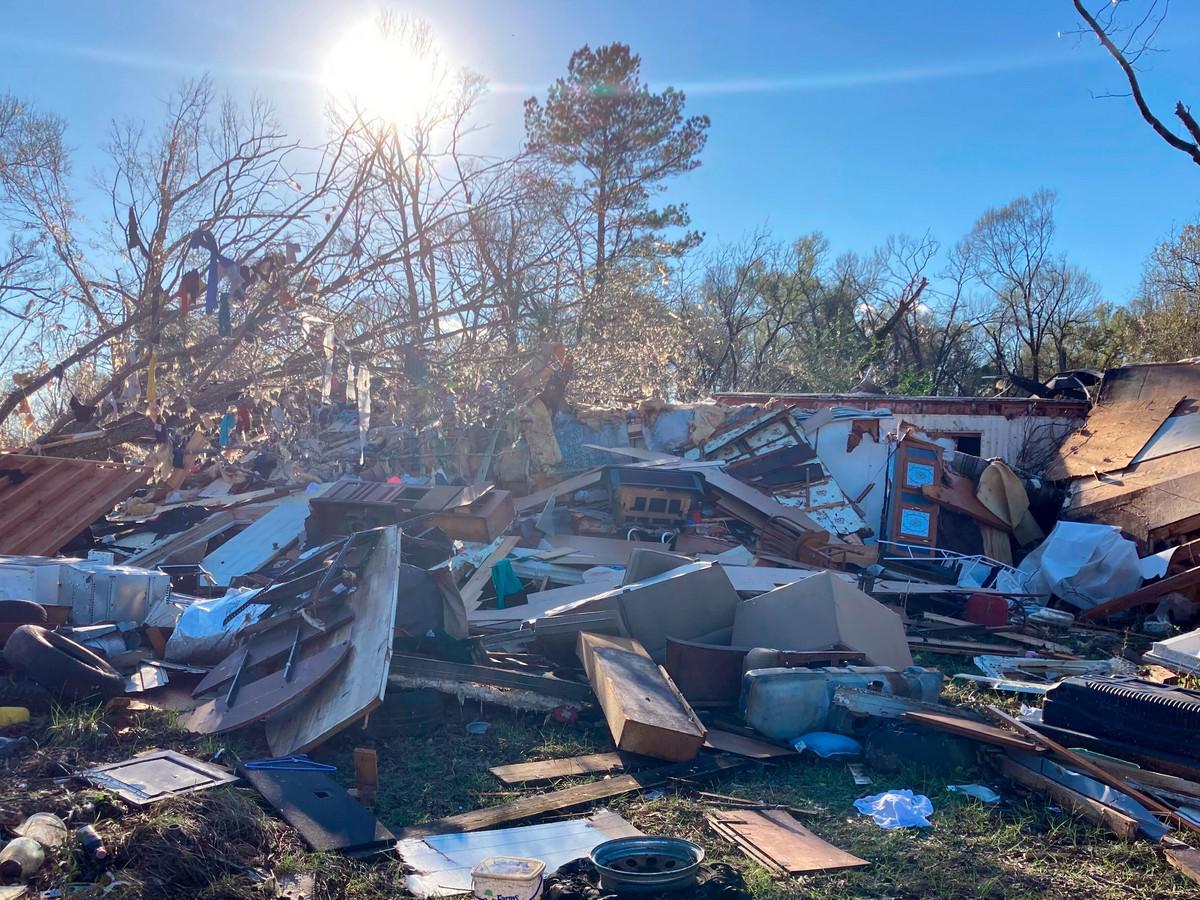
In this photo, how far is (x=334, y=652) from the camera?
207 inches

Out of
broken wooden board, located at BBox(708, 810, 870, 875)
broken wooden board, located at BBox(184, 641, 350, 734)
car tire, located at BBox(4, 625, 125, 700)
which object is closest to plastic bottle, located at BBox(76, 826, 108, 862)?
broken wooden board, located at BBox(184, 641, 350, 734)

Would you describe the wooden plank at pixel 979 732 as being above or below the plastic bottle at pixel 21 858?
above

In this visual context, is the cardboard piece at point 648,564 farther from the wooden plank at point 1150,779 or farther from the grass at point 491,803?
the wooden plank at point 1150,779

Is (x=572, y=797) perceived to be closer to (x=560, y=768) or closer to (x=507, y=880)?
(x=560, y=768)

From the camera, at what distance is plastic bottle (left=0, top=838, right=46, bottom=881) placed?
10.2 ft

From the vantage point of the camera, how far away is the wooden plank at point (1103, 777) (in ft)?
14.1

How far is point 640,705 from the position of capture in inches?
194

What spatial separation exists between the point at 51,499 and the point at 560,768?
6.12 metres

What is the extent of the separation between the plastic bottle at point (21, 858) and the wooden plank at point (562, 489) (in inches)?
305

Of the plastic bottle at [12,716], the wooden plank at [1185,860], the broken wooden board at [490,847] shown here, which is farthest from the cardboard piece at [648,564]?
the plastic bottle at [12,716]

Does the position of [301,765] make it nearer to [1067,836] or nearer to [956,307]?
[1067,836]

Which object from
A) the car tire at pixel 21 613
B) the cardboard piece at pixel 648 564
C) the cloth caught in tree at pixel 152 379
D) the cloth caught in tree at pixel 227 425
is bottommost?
the car tire at pixel 21 613

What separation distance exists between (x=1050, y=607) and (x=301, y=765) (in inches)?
344

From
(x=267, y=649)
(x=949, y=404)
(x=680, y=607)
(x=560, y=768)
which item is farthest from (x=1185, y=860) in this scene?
(x=949, y=404)
